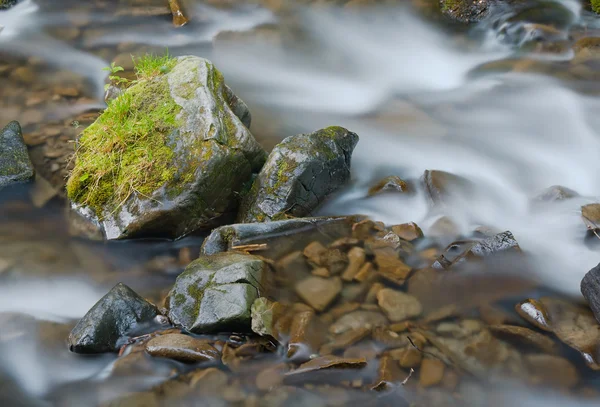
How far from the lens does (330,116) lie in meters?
6.95

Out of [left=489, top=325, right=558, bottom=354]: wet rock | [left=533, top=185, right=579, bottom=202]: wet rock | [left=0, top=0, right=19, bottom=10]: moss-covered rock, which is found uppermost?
[left=0, top=0, right=19, bottom=10]: moss-covered rock

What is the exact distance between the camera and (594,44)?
760cm

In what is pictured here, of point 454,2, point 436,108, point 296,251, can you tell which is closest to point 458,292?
point 296,251

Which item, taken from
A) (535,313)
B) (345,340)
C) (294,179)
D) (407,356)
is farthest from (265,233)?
(535,313)

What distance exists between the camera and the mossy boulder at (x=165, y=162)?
474 centimetres

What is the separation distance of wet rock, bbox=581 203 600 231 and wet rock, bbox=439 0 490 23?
454 centimetres

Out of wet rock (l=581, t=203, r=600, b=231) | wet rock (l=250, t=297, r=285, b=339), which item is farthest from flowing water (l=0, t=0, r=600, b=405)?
wet rock (l=250, t=297, r=285, b=339)

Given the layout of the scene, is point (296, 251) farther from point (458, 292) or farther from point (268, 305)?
point (458, 292)

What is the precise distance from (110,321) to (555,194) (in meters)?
4.35

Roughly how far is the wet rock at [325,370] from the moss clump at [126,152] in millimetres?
2174

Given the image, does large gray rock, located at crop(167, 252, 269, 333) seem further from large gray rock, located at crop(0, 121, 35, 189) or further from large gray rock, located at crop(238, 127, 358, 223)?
large gray rock, located at crop(0, 121, 35, 189)

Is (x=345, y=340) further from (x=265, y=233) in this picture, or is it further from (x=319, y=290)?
(x=265, y=233)

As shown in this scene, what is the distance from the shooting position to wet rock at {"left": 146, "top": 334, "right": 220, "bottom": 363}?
363 centimetres

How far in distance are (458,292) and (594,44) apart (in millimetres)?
5498
